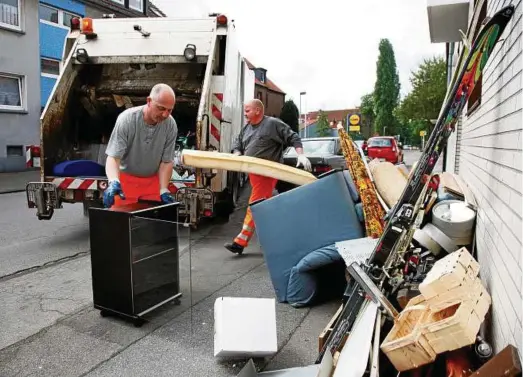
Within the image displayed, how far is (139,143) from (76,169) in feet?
7.72

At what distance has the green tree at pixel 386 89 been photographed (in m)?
69.2

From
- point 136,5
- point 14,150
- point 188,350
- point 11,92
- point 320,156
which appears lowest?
point 188,350

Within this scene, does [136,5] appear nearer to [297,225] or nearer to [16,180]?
[16,180]

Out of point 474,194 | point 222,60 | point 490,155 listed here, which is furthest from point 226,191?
point 490,155

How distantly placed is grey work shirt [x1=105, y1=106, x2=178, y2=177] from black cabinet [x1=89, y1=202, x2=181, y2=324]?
676 mm

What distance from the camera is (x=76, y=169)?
6.00 m

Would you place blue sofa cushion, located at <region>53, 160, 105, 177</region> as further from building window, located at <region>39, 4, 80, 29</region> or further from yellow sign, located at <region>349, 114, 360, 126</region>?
yellow sign, located at <region>349, 114, 360, 126</region>

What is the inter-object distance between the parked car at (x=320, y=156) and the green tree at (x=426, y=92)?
1811 cm

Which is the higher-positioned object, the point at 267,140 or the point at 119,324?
the point at 267,140

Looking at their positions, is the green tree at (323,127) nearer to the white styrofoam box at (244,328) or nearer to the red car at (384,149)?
the red car at (384,149)

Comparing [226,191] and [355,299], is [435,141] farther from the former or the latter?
[226,191]

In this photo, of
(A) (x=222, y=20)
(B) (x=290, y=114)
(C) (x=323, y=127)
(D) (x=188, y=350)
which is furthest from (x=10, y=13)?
(C) (x=323, y=127)

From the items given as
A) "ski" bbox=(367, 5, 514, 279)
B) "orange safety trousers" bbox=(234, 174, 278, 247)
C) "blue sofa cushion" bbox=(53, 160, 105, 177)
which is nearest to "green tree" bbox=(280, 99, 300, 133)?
"blue sofa cushion" bbox=(53, 160, 105, 177)

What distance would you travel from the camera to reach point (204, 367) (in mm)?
2748
